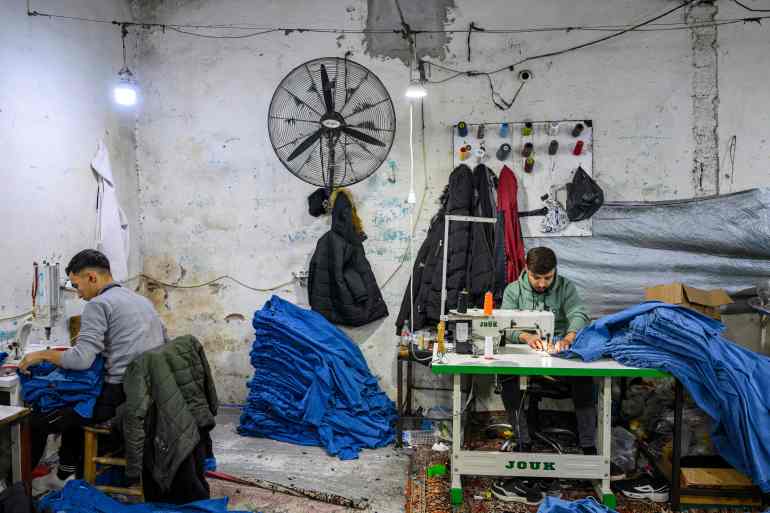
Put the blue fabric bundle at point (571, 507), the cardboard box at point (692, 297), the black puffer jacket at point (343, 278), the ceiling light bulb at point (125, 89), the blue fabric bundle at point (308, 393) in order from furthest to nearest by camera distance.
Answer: the black puffer jacket at point (343, 278) < the ceiling light bulb at point (125, 89) < the blue fabric bundle at point (308, 393) < the cardboard box at point (692, 297) < the blue fabric bundle at point (571, 507)

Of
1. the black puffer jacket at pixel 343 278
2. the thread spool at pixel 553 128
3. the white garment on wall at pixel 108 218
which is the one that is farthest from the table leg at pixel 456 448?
the white garment on wall at pixel 108 218

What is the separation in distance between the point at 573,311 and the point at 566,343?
0.37 metres

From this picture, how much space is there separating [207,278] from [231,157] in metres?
0.90

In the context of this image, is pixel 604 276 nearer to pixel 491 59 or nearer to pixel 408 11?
pixel 491 59

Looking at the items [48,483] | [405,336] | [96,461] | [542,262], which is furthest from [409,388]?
[48,483]

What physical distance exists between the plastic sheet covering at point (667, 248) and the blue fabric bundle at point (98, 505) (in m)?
2.46

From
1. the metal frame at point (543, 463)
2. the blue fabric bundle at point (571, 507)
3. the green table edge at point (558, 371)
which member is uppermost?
the green table edge at point (558, 371)

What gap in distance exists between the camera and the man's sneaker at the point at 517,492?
100 inches

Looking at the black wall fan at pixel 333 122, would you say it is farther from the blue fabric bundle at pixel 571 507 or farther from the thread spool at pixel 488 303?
the blue fabric bundle at pixel 571 507

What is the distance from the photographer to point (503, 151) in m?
3.55

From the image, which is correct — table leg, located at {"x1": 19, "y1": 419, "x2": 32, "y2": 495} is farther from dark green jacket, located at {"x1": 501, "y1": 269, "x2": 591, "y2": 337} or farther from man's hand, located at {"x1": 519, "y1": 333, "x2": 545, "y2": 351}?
dark green jacket, located at {"x1": 501, "y1": 269, "x2": 591, "y2": 337}

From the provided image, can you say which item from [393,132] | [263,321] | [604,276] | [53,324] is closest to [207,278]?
[263,321]

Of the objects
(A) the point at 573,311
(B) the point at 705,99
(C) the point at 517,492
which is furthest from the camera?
(B) the point at 705,99

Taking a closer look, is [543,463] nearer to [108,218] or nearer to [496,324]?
[496,324]
